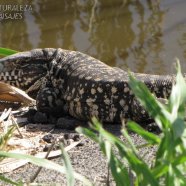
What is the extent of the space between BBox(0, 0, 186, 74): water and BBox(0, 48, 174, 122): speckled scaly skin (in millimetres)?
2611

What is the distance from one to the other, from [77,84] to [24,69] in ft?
3.63

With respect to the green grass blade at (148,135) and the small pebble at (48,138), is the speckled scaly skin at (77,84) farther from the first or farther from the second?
the green grass blade at (148,135)

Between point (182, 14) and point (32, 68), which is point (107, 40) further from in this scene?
point (32, 68)

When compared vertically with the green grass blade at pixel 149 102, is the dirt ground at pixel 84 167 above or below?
below

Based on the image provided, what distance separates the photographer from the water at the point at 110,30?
1065cm

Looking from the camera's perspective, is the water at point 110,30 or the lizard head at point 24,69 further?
the water at point 110,30

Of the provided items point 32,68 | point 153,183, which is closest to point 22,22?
point 32,68

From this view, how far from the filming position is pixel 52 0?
15.5m

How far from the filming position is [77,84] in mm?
6852

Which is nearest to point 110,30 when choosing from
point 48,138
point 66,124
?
point 66,124

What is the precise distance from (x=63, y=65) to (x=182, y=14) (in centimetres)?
581

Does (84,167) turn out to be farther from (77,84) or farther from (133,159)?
Result: (133,159)

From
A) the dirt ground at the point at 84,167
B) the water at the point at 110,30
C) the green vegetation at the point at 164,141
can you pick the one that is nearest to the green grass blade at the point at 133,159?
the green vegetation at the point at 164,141

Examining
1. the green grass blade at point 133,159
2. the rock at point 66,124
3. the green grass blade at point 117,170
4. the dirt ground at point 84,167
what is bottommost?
the rock at point 66,124
